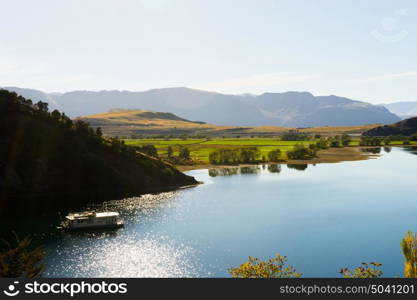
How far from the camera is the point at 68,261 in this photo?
79.6m

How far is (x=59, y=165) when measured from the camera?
15525 centimetres

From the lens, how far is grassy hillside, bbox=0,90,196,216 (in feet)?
456

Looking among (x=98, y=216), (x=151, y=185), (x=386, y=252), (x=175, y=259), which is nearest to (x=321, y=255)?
(x=386, y=252)

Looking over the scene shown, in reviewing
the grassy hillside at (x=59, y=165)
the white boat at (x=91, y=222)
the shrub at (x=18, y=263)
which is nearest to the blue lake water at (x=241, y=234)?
the white boat at (x=91, y=222)

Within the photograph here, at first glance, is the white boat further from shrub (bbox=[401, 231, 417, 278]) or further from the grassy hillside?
shrub (bbox=[401, 231, 417, 278])

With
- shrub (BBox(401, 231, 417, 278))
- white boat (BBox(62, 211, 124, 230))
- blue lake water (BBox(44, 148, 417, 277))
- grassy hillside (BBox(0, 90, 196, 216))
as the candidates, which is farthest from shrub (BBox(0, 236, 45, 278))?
grassy hillside (BBox(0, 90, 196, 216))

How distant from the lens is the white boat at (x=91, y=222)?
107250 millimetres

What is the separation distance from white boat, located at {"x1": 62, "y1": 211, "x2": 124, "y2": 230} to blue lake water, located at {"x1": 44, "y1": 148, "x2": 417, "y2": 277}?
4952 mm

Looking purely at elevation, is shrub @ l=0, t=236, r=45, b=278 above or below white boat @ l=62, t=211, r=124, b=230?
above

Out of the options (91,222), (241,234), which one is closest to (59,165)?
(91,222)

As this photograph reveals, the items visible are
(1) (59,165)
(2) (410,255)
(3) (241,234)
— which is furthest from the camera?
(1) (59,165)

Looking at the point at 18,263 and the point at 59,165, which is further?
the point at 59,165

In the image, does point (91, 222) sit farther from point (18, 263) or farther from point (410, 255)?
point (410, 255)

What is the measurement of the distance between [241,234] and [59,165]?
91.6 metres
